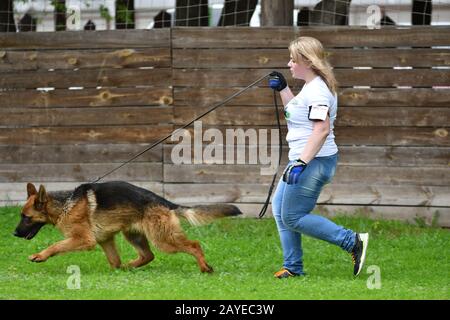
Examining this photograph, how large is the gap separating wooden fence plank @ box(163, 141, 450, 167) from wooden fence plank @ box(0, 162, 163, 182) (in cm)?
98

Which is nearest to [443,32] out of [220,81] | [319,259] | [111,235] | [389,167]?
[389,167]

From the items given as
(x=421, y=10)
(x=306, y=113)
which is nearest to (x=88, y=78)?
(x=306, y=113)

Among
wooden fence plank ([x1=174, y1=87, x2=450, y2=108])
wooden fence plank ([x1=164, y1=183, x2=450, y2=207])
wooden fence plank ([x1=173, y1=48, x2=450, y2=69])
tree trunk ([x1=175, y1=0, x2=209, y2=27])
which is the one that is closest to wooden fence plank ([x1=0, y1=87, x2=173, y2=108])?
wooden fence plank ([x1=174, y1=87, x2=450, y2=108])

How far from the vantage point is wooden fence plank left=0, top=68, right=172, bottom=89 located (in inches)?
400

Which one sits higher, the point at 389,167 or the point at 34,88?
the point at 34,88

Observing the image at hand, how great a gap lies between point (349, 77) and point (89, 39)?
10.1 ft

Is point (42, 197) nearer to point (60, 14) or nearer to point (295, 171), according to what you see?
point (295, 171)

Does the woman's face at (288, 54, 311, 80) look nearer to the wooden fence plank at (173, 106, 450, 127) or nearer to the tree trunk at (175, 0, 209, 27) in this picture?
the wooden fence plank at (173, 106, 450, 127)

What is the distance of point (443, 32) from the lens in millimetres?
9602

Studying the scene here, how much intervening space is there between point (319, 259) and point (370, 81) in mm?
2557

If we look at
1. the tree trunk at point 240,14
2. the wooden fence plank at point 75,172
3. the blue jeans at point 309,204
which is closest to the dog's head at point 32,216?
the blue jeans at point 309,204

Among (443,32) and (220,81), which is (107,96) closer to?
(220,81)

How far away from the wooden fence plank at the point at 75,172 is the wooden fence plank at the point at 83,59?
3.81ft

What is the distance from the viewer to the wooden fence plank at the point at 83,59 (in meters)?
10.2
